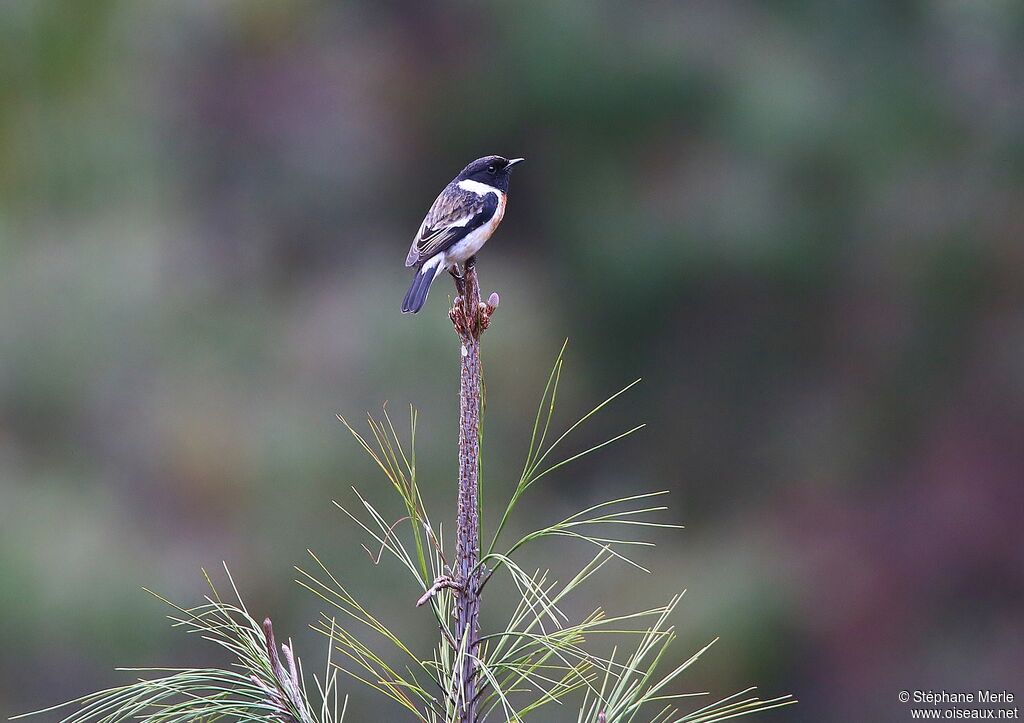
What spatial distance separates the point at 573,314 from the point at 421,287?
4502 millimetres

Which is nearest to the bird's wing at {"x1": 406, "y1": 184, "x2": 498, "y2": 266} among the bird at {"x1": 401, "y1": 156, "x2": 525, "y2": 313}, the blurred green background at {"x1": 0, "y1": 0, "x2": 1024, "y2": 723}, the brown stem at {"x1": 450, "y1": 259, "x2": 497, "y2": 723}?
the bird at {"x1": 401, "y1": 156, "x2": 525, "y2": 313}

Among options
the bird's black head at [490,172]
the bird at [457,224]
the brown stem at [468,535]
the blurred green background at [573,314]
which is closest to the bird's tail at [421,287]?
the bird at [457,224]

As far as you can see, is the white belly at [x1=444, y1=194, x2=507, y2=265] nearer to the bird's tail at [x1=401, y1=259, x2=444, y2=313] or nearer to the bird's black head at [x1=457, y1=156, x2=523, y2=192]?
the bird's tail at [x1=401, y1=259, x2=444, y2=313]

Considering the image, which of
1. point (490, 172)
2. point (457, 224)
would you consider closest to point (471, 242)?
point (457, 224)

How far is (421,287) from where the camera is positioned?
276 centimetres

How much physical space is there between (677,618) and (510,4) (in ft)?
11.6

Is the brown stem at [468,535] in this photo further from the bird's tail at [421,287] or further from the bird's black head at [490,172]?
the bird's black head at [490,172]

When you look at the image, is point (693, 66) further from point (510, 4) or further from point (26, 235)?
point (26, 235)

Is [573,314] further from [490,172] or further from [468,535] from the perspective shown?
[468,535]

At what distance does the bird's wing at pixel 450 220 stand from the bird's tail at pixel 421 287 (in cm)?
3

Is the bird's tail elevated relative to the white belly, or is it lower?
lower

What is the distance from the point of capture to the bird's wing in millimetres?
2771

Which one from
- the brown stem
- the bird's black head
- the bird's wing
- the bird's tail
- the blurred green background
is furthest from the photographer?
the blurred green background

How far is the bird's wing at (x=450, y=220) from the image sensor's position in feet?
9.09
